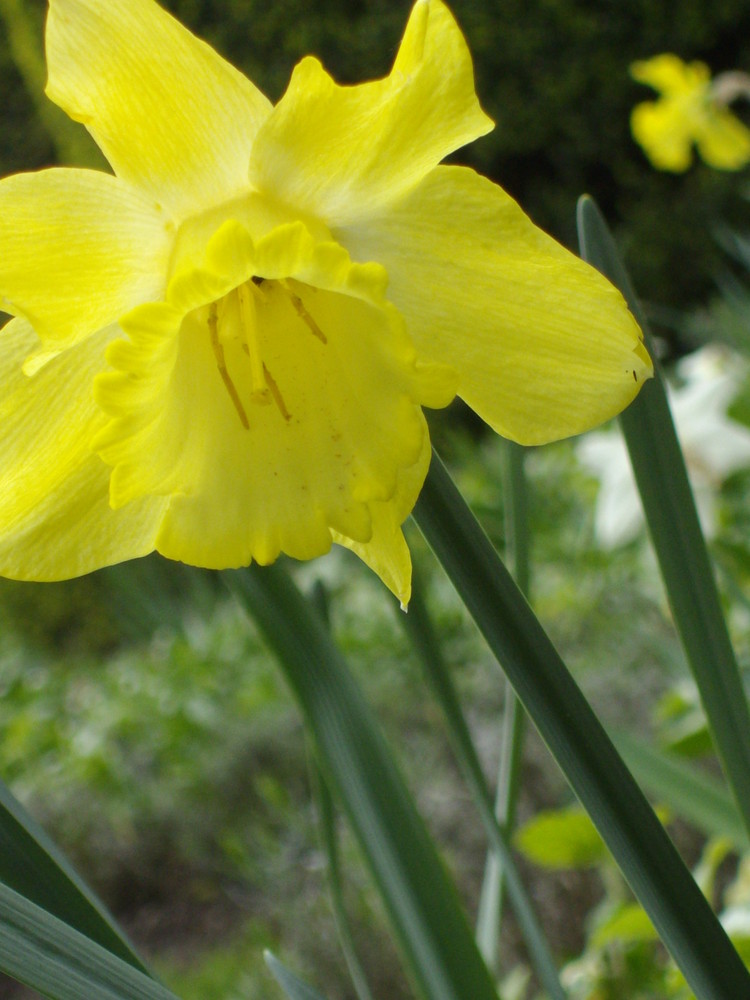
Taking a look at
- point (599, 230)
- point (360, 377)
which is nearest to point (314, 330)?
point (360, 377)

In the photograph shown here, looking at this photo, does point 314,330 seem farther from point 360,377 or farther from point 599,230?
point 599,230

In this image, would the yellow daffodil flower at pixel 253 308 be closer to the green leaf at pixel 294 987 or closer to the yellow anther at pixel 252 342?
the yellow anther at pixel 252 342

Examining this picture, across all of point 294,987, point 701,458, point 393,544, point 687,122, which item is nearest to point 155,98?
point 393,544

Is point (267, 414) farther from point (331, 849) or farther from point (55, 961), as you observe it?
point (331, 849)

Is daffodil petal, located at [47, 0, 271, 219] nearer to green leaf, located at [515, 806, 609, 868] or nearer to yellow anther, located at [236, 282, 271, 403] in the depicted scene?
yellow anther, located at [236, 282, 271, 403]

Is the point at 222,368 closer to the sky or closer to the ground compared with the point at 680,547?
closer to the sky
